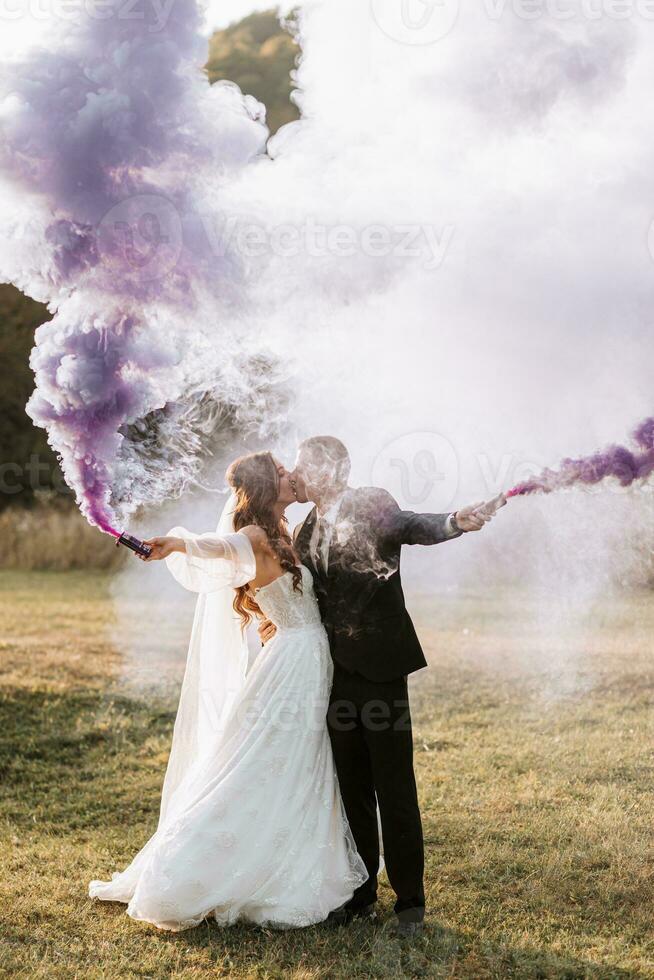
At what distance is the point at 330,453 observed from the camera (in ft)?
15.7

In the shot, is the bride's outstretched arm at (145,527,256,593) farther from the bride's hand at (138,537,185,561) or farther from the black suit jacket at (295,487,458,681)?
the black suit jacket at (295,487,458,681)

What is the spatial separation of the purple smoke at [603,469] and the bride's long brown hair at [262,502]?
3.57 ft

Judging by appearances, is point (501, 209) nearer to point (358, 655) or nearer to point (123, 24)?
point (123, 24)

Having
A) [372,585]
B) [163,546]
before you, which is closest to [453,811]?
[372,585]

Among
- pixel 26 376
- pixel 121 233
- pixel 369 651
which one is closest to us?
pixel 369 651

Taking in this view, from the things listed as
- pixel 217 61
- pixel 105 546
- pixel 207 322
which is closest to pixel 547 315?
pixel 207 322

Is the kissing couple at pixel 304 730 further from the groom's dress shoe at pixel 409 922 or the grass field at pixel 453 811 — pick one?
the grass field at pixel 453 811

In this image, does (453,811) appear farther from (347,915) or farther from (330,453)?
(330,453)

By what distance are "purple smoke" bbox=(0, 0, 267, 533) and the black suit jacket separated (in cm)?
112

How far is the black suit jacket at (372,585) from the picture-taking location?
4.64m

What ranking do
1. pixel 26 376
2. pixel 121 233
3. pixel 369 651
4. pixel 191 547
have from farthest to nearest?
pixel 26 376 → pixel 121 233 → pixel 369 651 → pixel 191 547

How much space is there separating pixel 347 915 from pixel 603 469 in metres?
2.33

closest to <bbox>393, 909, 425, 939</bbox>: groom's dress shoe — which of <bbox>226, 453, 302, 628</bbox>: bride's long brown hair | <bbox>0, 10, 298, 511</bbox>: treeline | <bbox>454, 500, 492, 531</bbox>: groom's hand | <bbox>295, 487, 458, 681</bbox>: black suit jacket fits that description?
<bbox>295, 487, 458, 681</bbox>: black suit jacket

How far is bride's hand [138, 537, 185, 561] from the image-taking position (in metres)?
4.43
